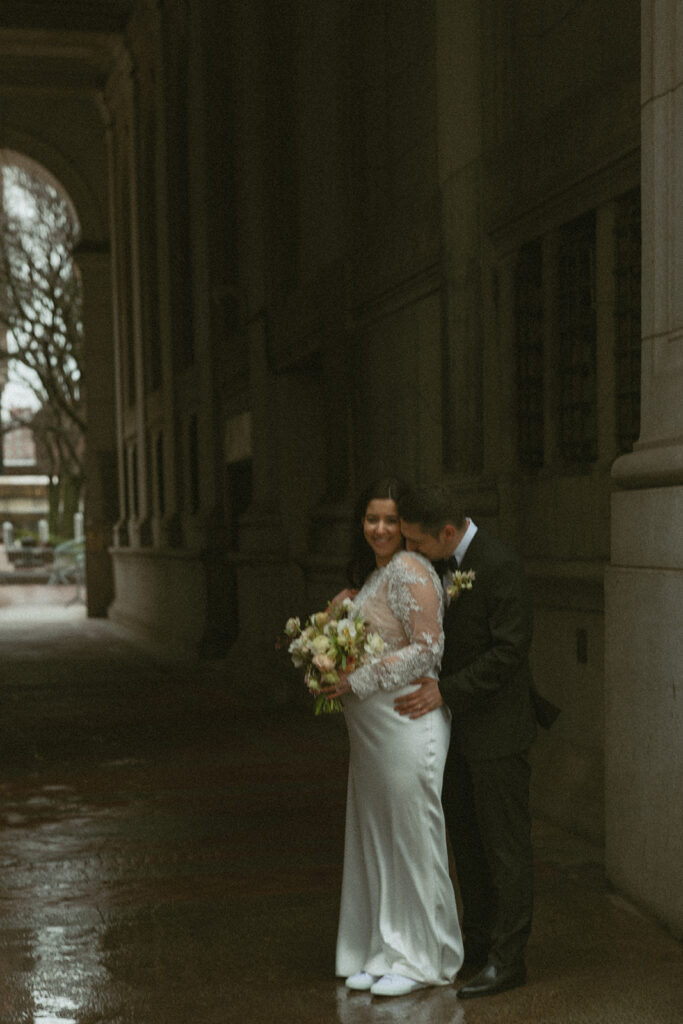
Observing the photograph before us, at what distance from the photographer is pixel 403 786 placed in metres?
4.42

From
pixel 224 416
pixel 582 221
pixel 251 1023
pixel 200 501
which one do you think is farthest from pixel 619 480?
pixel 200 501

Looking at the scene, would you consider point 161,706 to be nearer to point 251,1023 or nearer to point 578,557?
point 578,557

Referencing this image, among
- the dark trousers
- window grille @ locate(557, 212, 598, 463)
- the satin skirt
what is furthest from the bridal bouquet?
window grille @ locate(557, 212, 598, 463)

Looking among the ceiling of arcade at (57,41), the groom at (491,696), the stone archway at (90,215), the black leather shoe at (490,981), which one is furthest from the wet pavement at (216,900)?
the stone archway at (90,215)

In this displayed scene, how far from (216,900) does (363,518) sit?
224 cm

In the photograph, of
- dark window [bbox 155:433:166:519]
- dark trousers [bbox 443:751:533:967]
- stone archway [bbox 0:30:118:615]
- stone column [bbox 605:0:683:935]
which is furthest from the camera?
stone archway [bbox 0:30:118:615]

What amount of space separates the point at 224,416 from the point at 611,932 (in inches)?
492

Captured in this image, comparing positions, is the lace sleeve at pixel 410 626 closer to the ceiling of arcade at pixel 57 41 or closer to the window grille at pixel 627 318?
the window grille at pixel 627 318

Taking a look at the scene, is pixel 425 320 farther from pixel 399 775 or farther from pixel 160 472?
pixel 160 472

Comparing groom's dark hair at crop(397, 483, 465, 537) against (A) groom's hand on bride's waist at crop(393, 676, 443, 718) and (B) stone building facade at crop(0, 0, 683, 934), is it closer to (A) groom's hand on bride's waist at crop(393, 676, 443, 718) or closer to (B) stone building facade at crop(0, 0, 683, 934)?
(A) groom's hand on bride's waist at crop(393, 676, 443, 718)

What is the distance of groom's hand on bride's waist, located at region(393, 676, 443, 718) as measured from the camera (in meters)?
4.34

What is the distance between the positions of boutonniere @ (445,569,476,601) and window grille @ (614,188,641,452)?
9.07 ft

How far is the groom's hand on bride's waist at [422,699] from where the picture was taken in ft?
14.3

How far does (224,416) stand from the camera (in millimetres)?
16984
